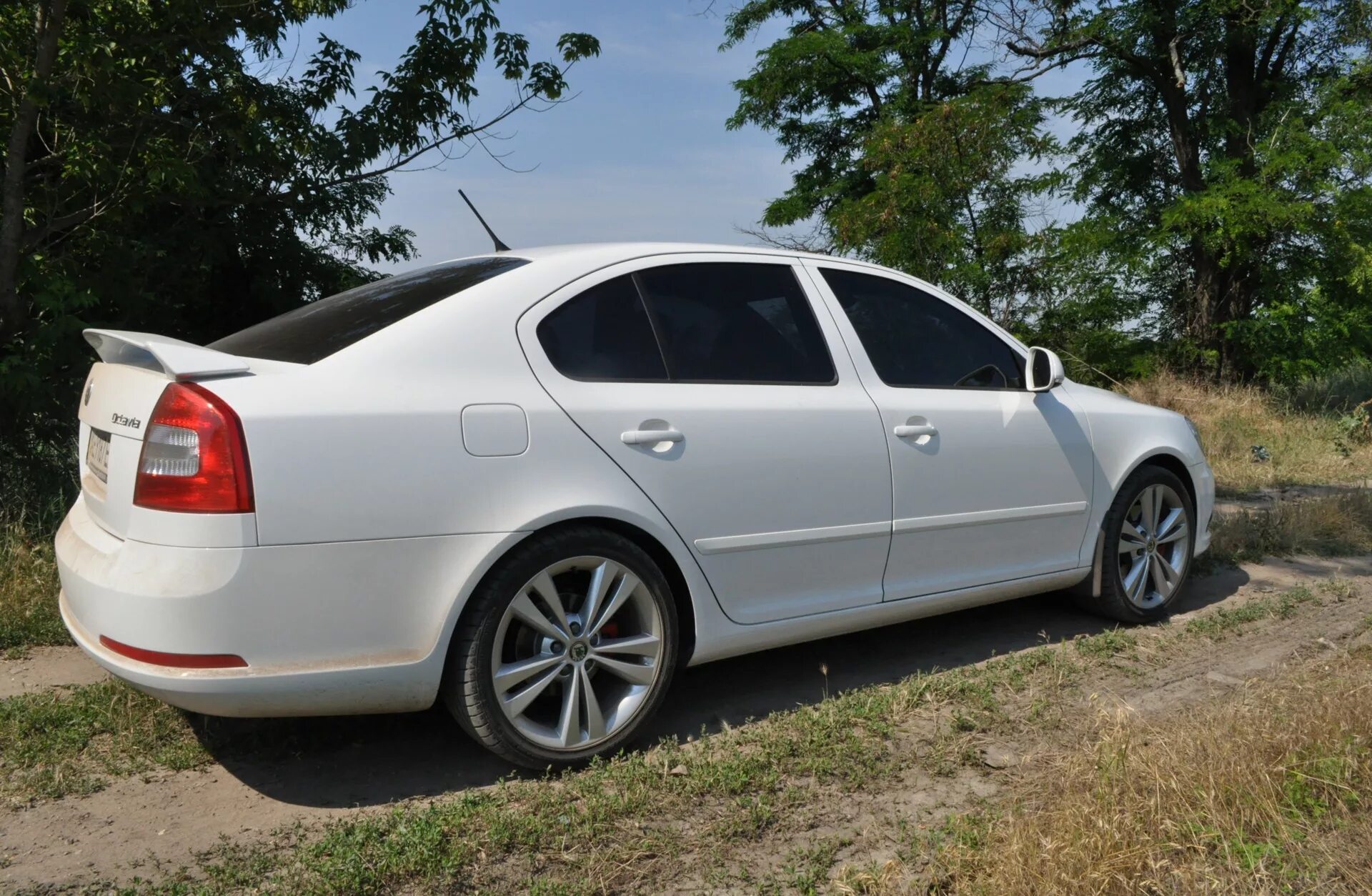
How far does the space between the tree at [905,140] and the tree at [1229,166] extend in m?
1.37

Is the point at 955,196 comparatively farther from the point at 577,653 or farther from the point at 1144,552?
the point at 577,653

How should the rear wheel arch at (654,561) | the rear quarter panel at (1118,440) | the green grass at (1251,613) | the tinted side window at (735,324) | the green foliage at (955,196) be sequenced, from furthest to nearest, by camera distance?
the green foliage at (955,196), the green grass at (1251,613), the rear quarter panel at (1118,440), the tinted side window at (735,324), the rear wheel arch at (654,561)

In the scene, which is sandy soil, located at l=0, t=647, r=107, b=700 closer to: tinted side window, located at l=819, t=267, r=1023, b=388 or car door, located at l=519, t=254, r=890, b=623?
car door, located at l=519, t=254, r=890, b=623

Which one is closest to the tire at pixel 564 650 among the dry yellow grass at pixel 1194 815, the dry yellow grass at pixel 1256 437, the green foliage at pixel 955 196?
the dry yellow grass at pixel 1194 815

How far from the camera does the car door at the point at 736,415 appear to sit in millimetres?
3652

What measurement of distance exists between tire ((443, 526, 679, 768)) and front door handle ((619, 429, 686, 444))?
0.31 m

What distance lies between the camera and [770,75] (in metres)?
17.9

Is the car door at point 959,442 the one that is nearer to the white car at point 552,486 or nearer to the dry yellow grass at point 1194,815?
the white car at point 552,486

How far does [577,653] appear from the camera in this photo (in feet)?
11.5

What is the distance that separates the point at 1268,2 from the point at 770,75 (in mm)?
7202

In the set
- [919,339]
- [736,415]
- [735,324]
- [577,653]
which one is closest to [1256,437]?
[919,339]

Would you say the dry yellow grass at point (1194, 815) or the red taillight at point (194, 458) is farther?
the red taillight at point (194, 458)

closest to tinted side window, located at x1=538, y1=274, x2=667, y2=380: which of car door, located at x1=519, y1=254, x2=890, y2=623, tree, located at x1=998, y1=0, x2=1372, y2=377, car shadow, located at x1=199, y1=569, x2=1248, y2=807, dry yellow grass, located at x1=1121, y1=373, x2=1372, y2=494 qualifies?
car door, located at x1=519, y1=254, x2=890, y2=623

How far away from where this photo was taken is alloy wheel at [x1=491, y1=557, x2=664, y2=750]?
341 cm
